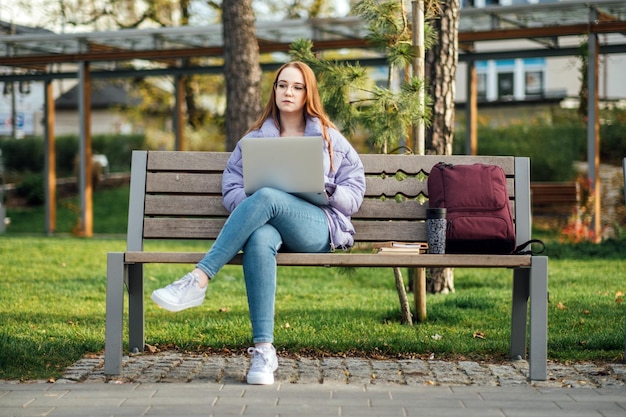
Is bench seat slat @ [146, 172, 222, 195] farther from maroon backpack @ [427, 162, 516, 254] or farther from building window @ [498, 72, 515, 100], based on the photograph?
building window @ [498, 72, 515, 100]

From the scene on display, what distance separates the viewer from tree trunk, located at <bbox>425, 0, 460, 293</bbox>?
745 centimetres

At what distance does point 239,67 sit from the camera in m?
12.4

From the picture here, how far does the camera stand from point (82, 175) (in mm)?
16734

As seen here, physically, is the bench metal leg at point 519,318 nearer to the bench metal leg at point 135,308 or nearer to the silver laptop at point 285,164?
the silver laptop at point 285,164

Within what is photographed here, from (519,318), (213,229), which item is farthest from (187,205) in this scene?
(519,318)

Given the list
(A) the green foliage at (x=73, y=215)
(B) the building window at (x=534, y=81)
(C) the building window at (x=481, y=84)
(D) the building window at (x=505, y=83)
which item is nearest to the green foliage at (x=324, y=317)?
(A) the green foliage at (x=73, y=215)

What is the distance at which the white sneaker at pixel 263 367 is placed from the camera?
14.7 feet

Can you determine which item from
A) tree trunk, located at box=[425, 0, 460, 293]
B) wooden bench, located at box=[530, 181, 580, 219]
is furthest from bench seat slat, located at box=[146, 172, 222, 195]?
wooden bench, located at box=[530, 181, 580, 219]

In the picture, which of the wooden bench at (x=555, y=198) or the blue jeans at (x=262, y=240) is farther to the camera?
the wooden bench at (x=555, y=198)

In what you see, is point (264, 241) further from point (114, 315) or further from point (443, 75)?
point (443, 75)

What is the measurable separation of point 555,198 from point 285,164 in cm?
1250

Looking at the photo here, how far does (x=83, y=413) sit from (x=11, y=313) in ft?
10.1

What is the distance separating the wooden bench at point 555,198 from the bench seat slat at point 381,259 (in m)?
11.9

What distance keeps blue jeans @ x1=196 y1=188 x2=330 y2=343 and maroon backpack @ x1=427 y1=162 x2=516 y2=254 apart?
2.13 ft
